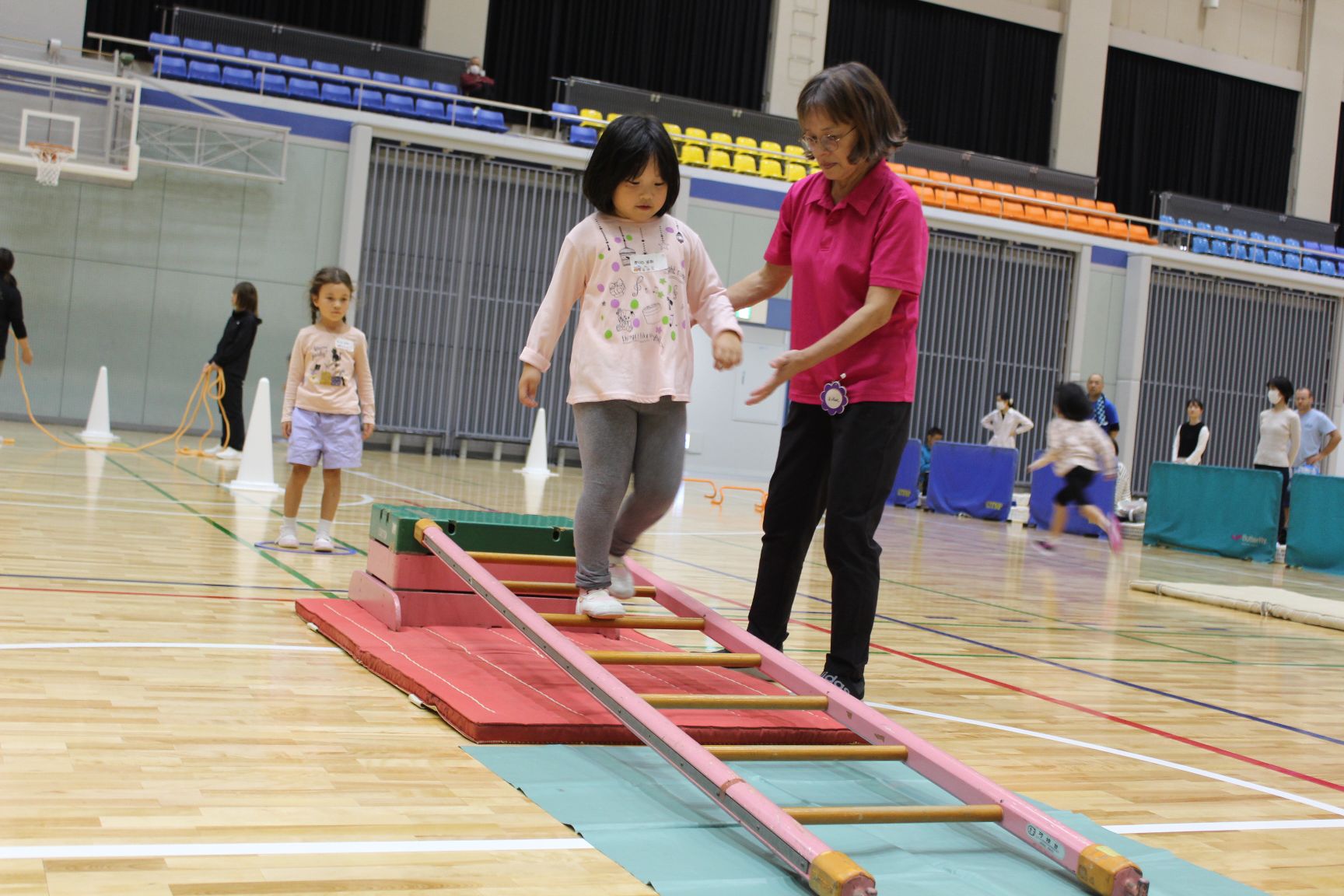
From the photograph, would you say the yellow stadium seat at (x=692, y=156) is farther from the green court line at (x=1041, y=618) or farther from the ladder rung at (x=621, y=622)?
the ladder rung at (x=621, y=622)

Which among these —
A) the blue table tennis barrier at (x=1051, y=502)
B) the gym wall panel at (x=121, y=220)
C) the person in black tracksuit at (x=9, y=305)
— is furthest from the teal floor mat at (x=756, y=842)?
the gym wall panel at (x=121, y=220)

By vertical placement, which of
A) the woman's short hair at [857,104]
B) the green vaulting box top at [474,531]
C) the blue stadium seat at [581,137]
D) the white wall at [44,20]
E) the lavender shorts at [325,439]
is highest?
the white wall at [44,20]

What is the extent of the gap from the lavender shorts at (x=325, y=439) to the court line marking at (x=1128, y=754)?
2919mm

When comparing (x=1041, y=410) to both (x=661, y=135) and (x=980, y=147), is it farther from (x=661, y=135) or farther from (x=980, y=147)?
(x=661, y=135)

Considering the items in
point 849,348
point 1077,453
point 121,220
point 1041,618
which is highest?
point 121,220

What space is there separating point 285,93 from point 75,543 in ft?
40.1

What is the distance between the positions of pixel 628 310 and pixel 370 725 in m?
1.19

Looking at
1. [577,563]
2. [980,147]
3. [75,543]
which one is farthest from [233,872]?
[980,147]

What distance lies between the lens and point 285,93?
620 inches

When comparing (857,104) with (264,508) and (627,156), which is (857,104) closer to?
(627,156)

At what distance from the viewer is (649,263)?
3154 mm

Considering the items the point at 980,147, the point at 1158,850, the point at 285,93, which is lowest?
the point at 1158,850

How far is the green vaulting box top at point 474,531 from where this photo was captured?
352 cm

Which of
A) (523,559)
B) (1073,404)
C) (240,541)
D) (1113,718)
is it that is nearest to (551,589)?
(523,559)
